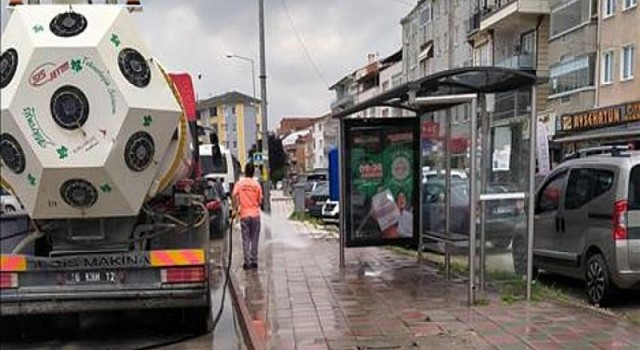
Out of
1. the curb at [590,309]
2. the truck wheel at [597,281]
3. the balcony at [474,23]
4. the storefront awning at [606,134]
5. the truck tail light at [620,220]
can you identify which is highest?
the balcony at [474,23]

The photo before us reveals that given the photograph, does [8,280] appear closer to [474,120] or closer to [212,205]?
[474,120]

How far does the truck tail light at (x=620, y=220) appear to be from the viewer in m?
8.31

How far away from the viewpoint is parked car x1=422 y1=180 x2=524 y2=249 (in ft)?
29.2

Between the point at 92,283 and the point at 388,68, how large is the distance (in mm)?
72234

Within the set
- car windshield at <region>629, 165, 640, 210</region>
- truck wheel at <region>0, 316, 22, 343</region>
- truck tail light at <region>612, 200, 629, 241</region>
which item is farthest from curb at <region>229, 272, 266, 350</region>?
car windshield at <region>629, 165, 640, 210</region>

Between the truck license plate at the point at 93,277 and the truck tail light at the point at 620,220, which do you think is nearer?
the truck license plate at the point at 93,277

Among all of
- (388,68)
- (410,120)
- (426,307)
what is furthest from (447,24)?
(426,307)

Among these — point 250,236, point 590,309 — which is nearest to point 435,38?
point 250,236

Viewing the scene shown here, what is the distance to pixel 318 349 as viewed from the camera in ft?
21.2

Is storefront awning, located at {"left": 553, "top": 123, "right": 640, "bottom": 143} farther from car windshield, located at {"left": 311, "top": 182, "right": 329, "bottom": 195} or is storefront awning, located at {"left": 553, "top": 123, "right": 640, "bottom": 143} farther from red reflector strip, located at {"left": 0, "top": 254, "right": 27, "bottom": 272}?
red reflector strip, located at {"left": 0, "top": 254, "right": 27, "bottom": 272}

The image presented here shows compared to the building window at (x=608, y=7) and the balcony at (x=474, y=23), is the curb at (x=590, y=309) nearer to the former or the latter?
the building window at (x=608, y=7)

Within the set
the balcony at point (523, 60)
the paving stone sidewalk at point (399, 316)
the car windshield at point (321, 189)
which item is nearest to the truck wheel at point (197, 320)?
the paving stone sidewalk at point (399, 316)

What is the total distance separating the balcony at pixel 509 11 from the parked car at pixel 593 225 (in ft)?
97.0

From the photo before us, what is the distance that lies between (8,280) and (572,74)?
31059mm
